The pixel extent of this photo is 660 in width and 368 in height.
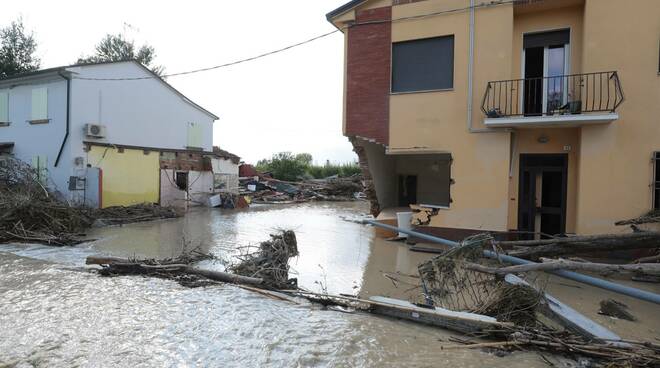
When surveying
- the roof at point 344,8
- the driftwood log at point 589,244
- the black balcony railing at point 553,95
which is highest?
the roof at point 344,8

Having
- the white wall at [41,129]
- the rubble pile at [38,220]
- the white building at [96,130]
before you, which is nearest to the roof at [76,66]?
the white building at [96,130]

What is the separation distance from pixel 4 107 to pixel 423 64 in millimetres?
19823

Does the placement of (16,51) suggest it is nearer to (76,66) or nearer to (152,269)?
(76,66)

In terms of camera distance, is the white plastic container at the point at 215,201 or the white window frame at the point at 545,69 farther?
the white plastic container at the point at 215,201

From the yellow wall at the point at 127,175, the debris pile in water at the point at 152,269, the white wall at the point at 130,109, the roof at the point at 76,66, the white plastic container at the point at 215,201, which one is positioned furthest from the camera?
the white plastic container at the point at 215,201

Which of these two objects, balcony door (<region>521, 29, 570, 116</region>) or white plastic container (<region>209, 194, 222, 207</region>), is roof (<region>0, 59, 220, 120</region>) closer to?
white plastic container (<region>209, 194, 222, 207</region>)

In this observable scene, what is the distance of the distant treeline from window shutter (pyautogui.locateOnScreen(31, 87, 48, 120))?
19.0 m

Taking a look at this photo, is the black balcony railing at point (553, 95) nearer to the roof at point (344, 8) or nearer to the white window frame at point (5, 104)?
the roof at point (344, 8)

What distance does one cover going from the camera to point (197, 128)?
23.9m

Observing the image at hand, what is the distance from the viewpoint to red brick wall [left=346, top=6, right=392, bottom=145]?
11961 millimetres

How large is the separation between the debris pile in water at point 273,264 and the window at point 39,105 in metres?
15.5

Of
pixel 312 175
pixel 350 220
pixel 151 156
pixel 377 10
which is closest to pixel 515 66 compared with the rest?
pixel 377 10

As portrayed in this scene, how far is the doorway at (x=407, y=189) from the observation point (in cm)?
1666

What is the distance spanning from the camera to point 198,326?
5082 millimetres
